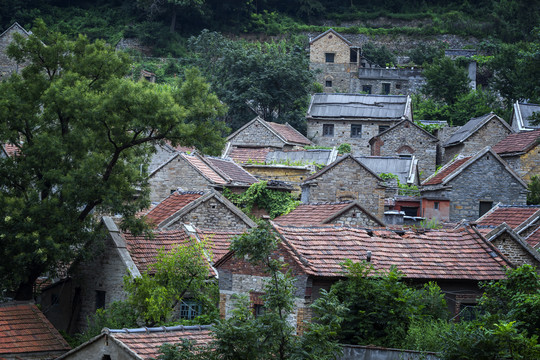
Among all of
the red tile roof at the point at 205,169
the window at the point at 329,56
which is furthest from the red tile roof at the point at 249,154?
the window at the point at 329,56

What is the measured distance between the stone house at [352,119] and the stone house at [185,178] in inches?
707

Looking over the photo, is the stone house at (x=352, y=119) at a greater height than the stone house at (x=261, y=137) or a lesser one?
greater

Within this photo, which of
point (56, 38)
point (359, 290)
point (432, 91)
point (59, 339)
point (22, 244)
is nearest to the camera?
point (359, 290)

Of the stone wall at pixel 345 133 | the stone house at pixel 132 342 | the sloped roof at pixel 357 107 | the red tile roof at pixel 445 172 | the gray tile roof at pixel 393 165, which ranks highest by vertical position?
the sloped roof at pixel 357 107

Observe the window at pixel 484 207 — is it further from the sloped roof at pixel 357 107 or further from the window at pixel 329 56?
the window at pixel 329 56

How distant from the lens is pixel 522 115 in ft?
159

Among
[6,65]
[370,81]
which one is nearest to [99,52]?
[6,65]

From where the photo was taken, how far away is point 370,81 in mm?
70375

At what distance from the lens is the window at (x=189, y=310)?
23.7 meters

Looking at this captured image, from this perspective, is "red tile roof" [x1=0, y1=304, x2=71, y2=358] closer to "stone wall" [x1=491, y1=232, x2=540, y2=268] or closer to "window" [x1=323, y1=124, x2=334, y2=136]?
"stone wall" [x1=491, y1=232, x2=540, y2=268]

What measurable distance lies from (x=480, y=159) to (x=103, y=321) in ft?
59.6

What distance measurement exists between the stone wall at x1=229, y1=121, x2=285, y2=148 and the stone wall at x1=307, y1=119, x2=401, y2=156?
5.68 meters

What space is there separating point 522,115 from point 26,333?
3437 cm

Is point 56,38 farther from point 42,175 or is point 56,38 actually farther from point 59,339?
point 59,339
